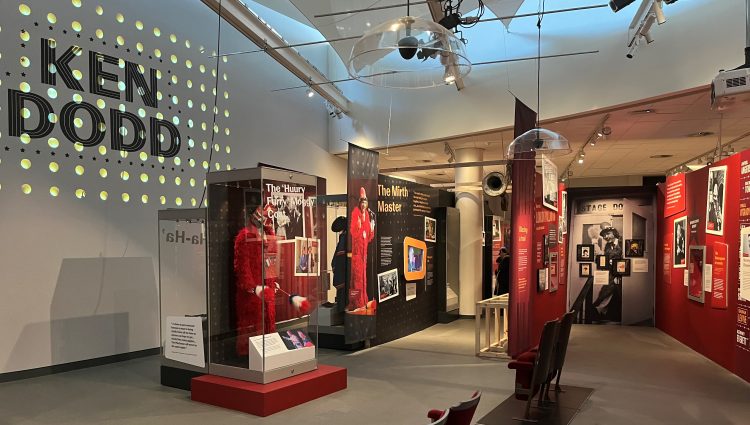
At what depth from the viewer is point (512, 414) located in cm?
497

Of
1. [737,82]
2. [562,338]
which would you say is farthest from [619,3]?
[562,338]

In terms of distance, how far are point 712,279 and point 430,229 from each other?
179 inches

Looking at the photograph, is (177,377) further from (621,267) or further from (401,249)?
(621,267)

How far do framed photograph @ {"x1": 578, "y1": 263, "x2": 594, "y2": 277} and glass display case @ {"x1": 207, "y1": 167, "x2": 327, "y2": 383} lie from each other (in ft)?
23.1

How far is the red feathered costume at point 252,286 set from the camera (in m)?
5.27

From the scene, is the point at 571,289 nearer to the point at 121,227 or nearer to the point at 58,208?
the point at 121,227

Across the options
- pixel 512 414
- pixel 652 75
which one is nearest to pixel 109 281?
pixel 512 414

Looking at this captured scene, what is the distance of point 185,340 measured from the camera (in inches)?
224

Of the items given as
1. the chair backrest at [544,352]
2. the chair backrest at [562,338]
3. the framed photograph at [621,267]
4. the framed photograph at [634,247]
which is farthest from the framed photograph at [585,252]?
the chair backrest at [544,352]

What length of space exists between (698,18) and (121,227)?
796 cm

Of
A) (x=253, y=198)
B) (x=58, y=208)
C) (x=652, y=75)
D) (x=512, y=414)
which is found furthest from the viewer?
(x=652, y=75)

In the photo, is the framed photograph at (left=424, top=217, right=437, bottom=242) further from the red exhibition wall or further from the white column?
the red exhibition wall

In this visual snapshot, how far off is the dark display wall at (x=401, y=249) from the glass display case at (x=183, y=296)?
3288 mm

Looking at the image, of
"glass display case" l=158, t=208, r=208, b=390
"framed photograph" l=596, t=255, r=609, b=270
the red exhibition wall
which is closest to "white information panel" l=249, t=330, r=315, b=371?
"glass display case" l=158, t=208, r=208, b=390
